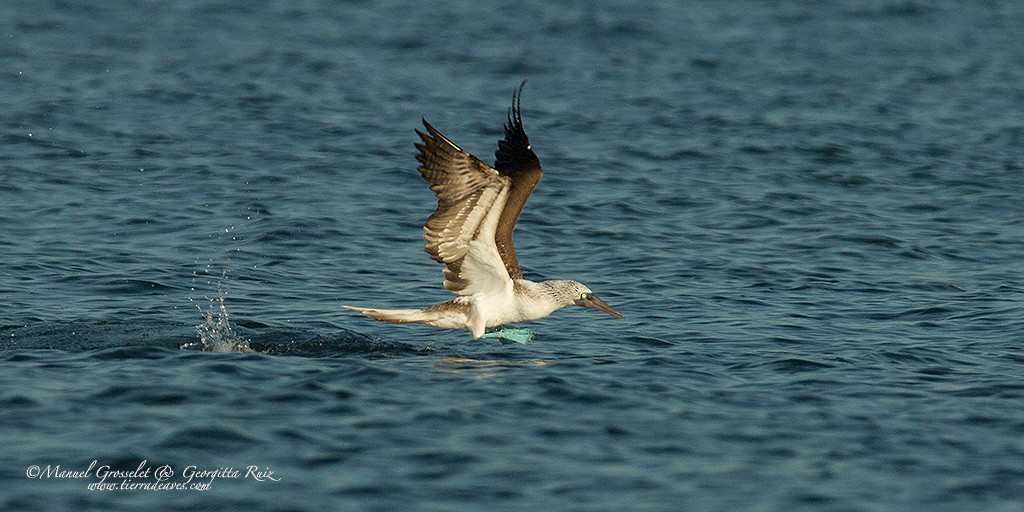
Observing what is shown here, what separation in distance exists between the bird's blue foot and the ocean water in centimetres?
19

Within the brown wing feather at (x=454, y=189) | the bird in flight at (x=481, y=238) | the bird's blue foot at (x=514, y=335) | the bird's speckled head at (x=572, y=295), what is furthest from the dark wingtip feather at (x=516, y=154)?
the bird's blue foot at (x=514, y=335)

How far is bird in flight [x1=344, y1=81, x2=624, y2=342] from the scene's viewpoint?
379 inches

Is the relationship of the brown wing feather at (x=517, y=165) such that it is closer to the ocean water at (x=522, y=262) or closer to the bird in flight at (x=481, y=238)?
the bird in flight at (x=481, y=238)

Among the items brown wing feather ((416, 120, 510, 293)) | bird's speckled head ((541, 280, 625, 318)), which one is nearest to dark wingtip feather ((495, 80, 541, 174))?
brown wing feather ((416, 120, 510, 293))

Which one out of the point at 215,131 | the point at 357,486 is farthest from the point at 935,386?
the point at 215,131

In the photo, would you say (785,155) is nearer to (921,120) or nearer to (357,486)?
(921,120)

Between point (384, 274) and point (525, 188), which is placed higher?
point (525, 188)

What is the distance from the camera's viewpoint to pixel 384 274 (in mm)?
12992

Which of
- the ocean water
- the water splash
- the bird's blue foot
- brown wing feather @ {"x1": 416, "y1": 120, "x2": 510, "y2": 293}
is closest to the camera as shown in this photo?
the ocean water

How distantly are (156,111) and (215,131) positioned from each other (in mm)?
1238

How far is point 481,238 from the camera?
10062 mm

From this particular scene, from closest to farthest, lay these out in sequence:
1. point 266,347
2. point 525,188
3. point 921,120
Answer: point 525,188 → point 266,347 → point 921,120

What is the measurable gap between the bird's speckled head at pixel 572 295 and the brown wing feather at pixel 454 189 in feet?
2.84

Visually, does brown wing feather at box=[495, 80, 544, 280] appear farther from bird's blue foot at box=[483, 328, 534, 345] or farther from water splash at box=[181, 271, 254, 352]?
water splash at box=[181, 271, 254, 352]
